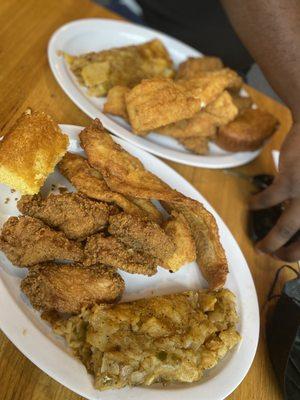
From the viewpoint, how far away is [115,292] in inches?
48.1

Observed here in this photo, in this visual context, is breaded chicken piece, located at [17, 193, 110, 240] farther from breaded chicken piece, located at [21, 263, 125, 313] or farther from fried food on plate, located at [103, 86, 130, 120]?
fried food on plate, located at [103, 86, 130, 120]

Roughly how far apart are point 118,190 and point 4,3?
1.21 metres

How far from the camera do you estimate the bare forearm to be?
1696 millimetres

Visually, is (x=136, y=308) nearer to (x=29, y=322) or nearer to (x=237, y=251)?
(x=29, y=322)

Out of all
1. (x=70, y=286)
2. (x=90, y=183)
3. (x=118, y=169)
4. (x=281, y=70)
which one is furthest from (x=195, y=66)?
(x=70, y=286)

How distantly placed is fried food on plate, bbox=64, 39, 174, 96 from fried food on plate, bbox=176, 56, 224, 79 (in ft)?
0.20

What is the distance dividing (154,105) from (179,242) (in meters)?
0.62

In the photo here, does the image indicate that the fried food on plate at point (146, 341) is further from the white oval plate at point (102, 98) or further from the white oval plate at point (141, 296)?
the white oval plate at point (102, 98)

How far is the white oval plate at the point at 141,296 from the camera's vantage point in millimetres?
1017

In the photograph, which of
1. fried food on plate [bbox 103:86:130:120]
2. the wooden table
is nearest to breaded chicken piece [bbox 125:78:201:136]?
fried food on plate [bbox 103:86:130:120]

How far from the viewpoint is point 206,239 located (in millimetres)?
1486

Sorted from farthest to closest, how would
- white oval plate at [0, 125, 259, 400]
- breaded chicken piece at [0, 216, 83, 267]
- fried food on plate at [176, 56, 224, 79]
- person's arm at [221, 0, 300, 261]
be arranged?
fried food on plate at [176, 56, 224, 79] < person's arm at [221, 0, 300, 261] < breaded chicken piece at [0, 216, 83, 267] < white oval plate at [0, 125, 259, 400]

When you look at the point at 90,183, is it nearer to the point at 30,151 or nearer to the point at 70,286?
the point at 30,151

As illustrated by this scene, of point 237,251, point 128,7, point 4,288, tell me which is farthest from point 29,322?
point 128,7
